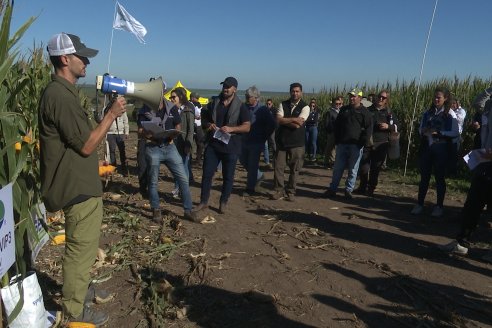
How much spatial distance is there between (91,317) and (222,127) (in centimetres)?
361

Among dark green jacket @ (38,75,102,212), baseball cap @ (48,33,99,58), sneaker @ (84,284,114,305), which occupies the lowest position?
sneaker @ (84,284,114,305)

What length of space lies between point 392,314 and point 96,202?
2.78 m

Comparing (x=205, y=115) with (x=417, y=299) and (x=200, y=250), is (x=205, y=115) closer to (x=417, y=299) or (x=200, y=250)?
(x=200, y=250)

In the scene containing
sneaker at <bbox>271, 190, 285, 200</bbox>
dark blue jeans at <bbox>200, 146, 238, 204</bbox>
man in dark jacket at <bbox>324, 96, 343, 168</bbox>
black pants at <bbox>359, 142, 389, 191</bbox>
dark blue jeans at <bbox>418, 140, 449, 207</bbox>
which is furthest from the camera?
man in dark jacket at <bbox>324, 96, 343, 168</bbox>

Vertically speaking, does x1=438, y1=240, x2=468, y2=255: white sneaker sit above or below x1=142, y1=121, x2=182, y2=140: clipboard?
below

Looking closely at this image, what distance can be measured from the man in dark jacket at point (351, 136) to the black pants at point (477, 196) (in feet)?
10.2

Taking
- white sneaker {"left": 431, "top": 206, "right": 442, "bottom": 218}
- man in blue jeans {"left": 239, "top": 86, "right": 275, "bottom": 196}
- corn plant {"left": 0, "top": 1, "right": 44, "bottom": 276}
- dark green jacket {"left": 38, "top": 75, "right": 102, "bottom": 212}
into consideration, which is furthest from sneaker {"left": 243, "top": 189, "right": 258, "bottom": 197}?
dark green jacket {"left": 38, "top": 75, "right": 102, "bottom": 212}

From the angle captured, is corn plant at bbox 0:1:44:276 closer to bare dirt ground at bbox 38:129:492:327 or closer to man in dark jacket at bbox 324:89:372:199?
bare dirt ground at bbox 38:129:492:327

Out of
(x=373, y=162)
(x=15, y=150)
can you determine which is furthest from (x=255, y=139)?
(x=15, y=150)

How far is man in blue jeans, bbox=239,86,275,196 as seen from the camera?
345 inches

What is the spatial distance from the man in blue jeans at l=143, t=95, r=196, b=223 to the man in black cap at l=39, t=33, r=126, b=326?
9.76ft

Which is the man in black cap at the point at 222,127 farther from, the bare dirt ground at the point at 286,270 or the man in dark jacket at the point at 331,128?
the man in dark jacket at the point at 331,128

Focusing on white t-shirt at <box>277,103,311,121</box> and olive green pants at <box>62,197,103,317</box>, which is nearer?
olive green pants at <box>62,197,103,317</box>

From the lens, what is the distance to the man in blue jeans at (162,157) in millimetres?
6355
